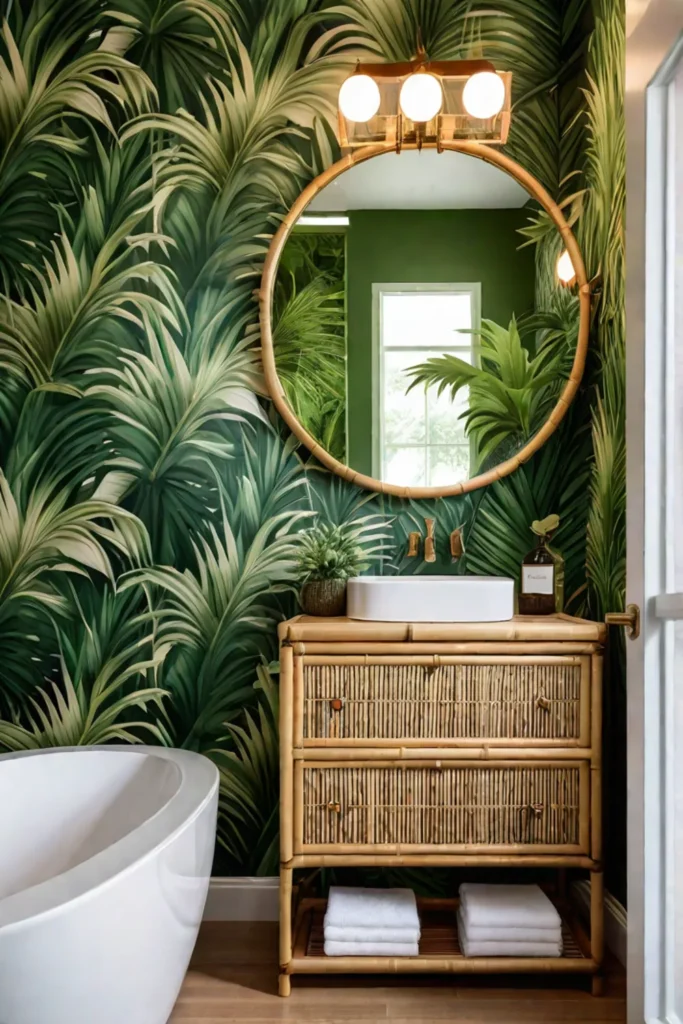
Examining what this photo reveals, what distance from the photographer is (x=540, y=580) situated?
2.36 m

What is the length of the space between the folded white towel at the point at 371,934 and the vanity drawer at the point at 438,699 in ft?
1.51

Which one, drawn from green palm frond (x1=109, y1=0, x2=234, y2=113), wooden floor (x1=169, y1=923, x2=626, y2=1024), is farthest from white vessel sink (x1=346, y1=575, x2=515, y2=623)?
green palm frond (x1=109, y1=0, x2=234, y2=113)

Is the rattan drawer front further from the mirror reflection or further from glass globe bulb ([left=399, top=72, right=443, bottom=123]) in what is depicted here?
glass globe bulb ([left=399, top=72, right=443, bottom=123])

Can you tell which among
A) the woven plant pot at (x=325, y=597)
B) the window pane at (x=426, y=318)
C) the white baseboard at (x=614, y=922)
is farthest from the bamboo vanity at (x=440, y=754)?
the window pane at (x=426, y=318)

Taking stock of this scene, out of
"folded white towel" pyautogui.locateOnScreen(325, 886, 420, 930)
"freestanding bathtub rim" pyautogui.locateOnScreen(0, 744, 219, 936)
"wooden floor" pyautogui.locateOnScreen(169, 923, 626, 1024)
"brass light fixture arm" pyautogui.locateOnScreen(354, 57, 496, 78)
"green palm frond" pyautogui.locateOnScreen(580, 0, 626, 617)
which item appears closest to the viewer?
"freestanding bathtub rim" pyautogui.locateOnScreen(0, 744, 219, 936)

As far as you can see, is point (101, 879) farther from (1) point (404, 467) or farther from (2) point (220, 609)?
(1) point (404, 467)

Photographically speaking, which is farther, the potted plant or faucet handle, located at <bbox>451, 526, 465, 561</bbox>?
faucet handle, located at <bbox>451, 526, 465, 561</bbox>

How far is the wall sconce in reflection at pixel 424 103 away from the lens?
88.7 inches

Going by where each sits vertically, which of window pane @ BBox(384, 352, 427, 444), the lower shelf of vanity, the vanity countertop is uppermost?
window pane @ BBox(384, 352, 427, 444)

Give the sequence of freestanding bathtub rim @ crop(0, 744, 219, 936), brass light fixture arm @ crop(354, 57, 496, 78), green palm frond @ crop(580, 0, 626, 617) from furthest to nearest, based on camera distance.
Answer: brass light fixture arm @ crop(354, 57, 496, 78)
green palm frond @ crop(580, 0, 626, 617)
freestanding bathtub rim @ crop(0, 744, 219, 936)

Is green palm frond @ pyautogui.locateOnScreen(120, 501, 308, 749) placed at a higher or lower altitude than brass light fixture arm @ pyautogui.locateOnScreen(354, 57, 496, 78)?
lower

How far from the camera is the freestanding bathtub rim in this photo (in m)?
1.30

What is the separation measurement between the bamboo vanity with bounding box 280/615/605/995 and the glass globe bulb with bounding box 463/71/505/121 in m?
1.38

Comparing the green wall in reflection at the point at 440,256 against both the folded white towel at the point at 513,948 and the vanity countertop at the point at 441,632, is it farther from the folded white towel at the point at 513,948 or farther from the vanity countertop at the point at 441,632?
the folded white towel at the point at 513,948
